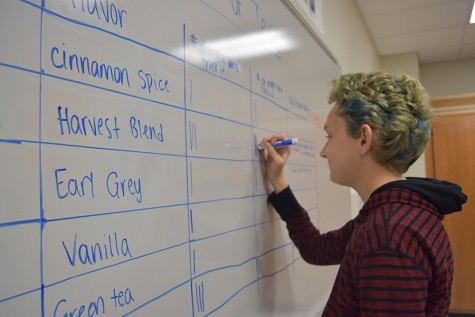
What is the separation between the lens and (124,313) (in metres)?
0.47

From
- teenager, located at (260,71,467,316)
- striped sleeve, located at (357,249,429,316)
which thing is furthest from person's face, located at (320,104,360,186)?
striped sleeve, located at (357,249,429,316)

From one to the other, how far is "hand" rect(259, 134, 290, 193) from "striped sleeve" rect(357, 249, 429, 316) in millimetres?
371

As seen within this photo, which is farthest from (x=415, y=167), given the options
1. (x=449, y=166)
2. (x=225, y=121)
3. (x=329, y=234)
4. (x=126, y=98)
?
(x=126, y=98)

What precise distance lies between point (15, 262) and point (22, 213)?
48 mm

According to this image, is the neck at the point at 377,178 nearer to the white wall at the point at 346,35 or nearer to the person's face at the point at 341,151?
the person's face at the point at 341,151

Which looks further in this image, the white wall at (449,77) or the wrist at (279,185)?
the white wall at (449,77)

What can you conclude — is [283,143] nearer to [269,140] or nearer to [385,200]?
[269,140]

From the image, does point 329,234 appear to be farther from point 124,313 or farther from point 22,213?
point 22,213

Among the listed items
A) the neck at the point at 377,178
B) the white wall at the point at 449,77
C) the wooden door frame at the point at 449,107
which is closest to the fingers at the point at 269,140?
the neck at the point at 377,178

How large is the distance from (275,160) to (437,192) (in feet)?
1.21

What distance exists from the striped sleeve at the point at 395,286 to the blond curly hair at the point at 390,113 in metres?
0.26

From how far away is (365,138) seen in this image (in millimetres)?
764

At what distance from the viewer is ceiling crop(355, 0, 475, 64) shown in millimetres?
2434

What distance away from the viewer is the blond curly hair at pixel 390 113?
0.74 m
